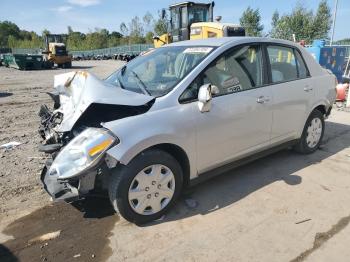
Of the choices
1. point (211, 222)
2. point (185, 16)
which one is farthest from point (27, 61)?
point (211, 222)

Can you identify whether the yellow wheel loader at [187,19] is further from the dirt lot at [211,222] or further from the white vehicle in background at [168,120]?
the dirt lot at [211,222]

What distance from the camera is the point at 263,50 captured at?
425 cm

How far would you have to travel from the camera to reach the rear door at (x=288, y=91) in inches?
169

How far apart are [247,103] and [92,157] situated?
191 centimetres

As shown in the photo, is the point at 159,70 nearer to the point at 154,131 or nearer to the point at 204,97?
the point at 204,97

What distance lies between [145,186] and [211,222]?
0.77m

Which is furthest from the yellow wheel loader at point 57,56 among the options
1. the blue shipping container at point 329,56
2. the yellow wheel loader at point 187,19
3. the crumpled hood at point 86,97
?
the crumpled hood at point 86,97

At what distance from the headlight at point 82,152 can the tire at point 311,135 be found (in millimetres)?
3198

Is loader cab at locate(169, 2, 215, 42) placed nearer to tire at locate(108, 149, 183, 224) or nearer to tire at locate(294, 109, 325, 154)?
tire at locate(294, 109, 325, 154)

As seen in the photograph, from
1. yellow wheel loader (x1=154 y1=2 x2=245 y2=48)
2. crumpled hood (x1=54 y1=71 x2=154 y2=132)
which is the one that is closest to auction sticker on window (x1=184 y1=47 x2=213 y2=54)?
crumpled hood (x1=54 y1=71 x2=154 y2=132)

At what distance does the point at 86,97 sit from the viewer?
3275 millimetres

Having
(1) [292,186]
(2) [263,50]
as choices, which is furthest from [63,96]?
(1) [292,186]

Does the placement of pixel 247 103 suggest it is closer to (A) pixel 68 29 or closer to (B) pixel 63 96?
(B) pixel 63 96

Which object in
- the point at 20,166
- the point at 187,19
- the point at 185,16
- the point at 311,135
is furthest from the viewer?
the point at 185,16
